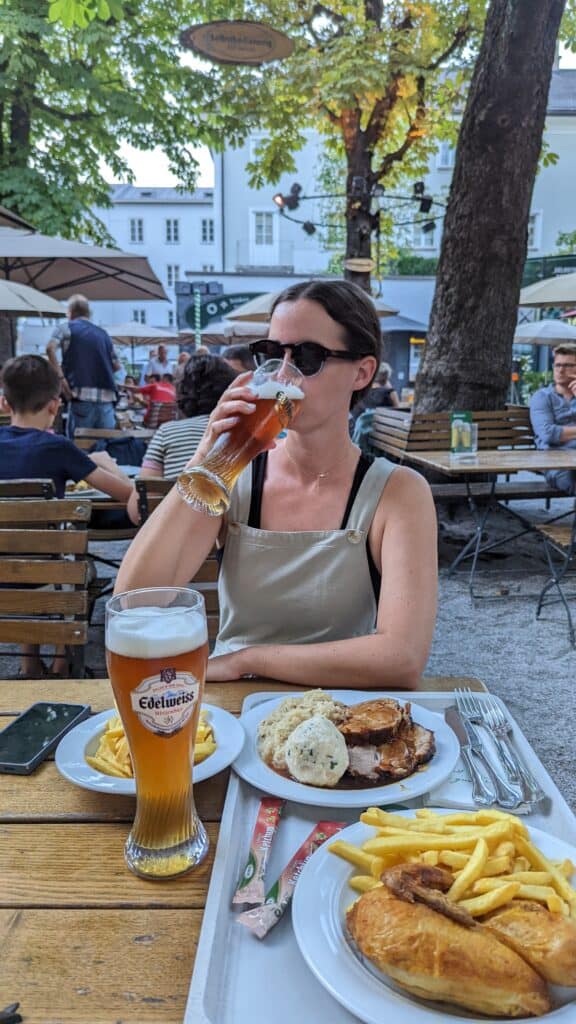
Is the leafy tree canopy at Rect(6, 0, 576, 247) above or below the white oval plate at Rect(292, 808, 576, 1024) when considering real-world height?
above

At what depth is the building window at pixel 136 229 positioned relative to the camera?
39406 millimetres

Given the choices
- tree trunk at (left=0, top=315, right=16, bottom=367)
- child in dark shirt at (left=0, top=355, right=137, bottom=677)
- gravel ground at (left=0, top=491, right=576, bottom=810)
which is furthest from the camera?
tree trunk at (left=0, top=315, right=16, bottom=367)

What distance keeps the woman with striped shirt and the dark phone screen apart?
8.94 ft

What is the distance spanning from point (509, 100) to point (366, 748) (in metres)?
6.84

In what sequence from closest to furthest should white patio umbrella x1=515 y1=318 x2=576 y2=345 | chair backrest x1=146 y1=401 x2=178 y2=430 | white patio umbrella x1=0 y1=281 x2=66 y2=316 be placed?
white patio umbrella x1=0 y1=281 x2=66 y2=316 < chair backrest x1=146 y1=401 x2=178 y2=430 < white patio umbrella x1=515 y1=318 x2=576 y2=345

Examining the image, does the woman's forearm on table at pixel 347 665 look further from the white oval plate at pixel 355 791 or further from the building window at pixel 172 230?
the building window at pixel 172 230

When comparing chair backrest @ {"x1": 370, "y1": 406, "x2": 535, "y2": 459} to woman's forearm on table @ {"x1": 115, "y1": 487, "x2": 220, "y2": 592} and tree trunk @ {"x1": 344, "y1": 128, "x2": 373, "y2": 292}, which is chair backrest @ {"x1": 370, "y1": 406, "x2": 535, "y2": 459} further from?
tree trunk @ {"x1": 344, "y1": 128, "x2": 373, "y2": 292}

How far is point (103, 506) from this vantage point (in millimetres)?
4035

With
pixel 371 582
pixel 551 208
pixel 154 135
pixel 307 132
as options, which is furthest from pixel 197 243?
pixel 371 582

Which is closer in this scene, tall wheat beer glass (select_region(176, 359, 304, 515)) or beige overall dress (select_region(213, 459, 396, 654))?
tall wheat beer glass (select_region(176, 359, 304, 515))

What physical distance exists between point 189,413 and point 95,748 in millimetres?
3231

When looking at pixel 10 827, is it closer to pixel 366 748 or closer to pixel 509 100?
pixel 366 748

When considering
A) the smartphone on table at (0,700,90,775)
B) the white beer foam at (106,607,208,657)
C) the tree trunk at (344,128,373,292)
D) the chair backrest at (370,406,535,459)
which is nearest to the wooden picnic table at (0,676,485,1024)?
the smartphone on table at (0,700,90,775)

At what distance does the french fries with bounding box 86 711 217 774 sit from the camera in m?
1.06
